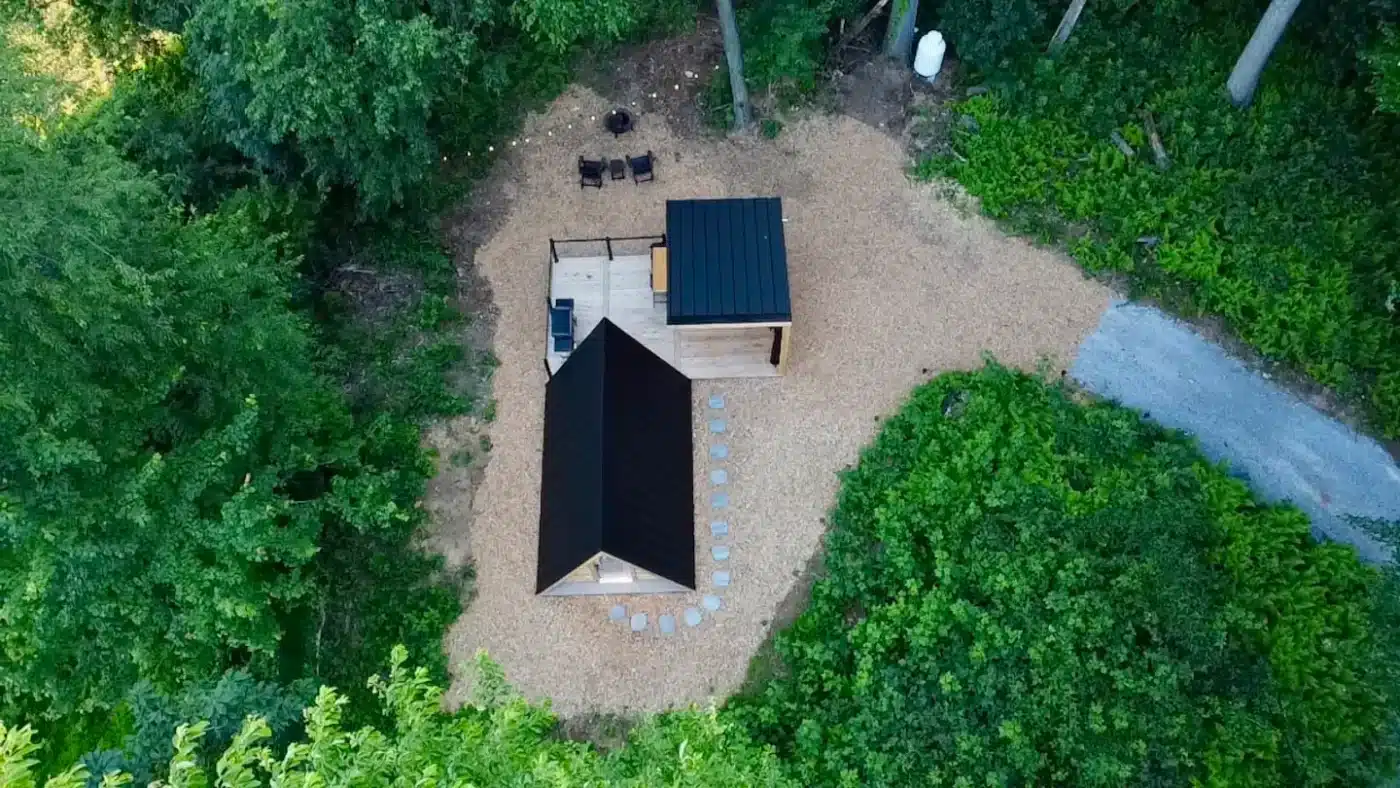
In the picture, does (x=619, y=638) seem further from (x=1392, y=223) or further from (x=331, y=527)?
(x=1392, y=223)

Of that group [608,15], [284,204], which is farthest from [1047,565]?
[284,204]

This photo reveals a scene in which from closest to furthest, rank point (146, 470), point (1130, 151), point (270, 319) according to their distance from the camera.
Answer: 1. point (146, 470)
2. point (270, 319)
3. point (1130, 151)

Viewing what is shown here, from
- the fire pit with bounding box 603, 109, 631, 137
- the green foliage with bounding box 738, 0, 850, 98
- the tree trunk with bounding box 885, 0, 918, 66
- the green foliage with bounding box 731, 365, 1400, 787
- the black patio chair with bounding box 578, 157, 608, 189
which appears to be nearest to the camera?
the green foliage with bounding box 731, 365, 1400, 787

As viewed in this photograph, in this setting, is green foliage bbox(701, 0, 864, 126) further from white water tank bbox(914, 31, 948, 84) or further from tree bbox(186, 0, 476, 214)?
tree bbox(186, 0, 476, 214)

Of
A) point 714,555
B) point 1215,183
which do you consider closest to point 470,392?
point 714,555

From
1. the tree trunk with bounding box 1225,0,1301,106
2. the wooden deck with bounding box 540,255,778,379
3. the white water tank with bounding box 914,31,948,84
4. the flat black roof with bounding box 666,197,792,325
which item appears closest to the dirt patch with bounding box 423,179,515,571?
the wooden deck with bounding box 540,255,778,379

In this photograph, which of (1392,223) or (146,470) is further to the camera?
(1392,223)

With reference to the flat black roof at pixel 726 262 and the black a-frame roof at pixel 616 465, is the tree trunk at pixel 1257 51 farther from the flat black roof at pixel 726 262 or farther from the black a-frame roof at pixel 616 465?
the black a-frame roof at pixel 616 465
